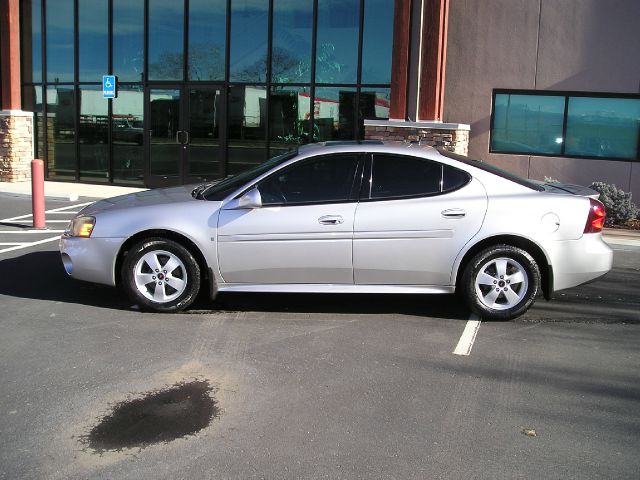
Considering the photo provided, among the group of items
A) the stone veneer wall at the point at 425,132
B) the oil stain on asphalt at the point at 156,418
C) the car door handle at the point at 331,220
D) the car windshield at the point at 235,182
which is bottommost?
the oil stain on asphalt at the point at 156,418

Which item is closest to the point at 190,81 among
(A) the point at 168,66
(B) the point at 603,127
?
(A) the point at 168,66

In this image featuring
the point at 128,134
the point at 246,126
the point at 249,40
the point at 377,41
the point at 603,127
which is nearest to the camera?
the point at 603,127

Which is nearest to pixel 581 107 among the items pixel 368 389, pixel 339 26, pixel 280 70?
pixel 339 26

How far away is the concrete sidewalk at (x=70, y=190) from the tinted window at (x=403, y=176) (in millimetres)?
9914

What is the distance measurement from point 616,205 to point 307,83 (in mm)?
6971

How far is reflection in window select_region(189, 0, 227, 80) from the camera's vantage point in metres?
15.8

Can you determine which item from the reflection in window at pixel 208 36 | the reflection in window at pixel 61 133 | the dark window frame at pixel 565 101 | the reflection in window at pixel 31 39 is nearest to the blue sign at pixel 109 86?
the reflection in window at pixel 61 133

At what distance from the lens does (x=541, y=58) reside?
13.3 meters

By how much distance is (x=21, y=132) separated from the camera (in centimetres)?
1731

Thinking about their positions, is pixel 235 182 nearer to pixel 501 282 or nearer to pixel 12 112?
pixel 501 282

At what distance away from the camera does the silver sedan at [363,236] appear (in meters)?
5.97

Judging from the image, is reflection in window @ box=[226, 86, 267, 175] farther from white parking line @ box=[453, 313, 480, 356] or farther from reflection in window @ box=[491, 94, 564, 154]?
white parking line @ box=[453, 313, 480, 356]

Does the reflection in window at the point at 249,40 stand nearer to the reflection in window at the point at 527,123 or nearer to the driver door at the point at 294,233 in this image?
the reflection in window at the point at 527,123

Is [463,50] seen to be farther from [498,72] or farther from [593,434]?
[593,434]
